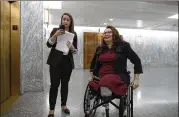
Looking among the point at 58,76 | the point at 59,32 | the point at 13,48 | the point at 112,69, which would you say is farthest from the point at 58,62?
the point at 13,48

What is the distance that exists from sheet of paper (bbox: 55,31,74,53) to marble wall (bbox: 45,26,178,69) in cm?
906

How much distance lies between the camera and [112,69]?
215 centimetres

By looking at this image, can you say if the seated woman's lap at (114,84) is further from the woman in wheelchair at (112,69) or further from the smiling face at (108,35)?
the smiling face at (108,35)

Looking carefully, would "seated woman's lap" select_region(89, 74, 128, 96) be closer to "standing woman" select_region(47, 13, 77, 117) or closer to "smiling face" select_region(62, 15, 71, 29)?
"standing woman" select_region(47, 13, 77, 117)

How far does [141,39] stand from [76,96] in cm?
851

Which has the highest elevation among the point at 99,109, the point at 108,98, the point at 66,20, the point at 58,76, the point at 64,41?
the point at 66,20

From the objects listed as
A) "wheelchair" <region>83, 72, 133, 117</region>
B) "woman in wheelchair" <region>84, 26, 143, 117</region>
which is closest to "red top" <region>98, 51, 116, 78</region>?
"woman in wheelchair" <region>84, 26, 143, 117</region>

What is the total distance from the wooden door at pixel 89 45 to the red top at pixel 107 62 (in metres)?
8.20

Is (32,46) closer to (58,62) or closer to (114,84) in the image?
(58,62)

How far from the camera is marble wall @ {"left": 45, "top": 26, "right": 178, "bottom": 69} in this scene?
11.5 meters

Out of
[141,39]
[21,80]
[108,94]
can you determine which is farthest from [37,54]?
[141,39]

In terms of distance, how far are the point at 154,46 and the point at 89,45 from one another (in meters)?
3.93

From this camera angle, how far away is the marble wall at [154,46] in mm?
11505

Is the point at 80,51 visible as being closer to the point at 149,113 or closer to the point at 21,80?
the point at 21,80
